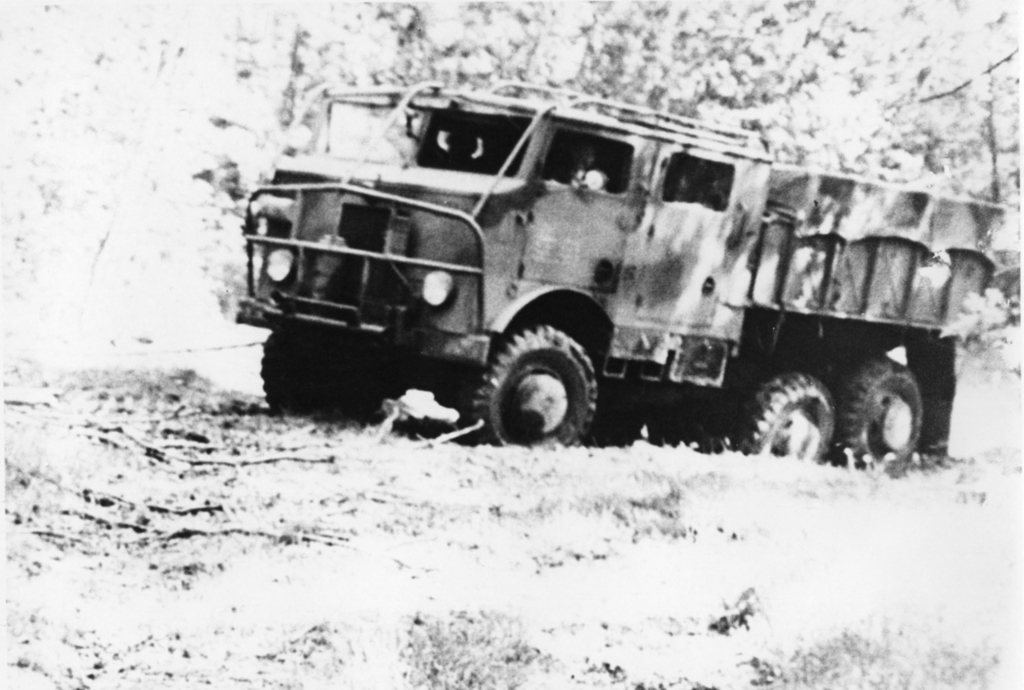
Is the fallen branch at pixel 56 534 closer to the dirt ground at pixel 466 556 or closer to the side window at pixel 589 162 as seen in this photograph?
the dirt ground at pixel 466 556

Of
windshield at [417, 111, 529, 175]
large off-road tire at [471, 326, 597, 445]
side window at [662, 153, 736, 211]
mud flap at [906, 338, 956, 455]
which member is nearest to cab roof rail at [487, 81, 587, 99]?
windshield at [417, 111, 529, 175]

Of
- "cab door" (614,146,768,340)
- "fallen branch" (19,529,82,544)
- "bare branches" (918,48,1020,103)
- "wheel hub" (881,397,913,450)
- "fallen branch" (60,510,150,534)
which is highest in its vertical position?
"bare branches" (918,48,1020,103)

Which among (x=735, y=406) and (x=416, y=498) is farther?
(x=735, y=406)

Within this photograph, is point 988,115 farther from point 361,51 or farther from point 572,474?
point 361,51

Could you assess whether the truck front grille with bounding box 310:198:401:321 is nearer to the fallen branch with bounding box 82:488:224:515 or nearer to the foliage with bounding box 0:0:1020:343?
the foliage with bounding box 0:0:1020:343

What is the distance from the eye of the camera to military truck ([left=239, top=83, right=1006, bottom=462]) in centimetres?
337

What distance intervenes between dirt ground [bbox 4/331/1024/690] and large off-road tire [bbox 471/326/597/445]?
8 cm

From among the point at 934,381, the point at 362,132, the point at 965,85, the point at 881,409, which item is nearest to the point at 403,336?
the point at 362,132

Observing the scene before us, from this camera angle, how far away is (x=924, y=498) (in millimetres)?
3627

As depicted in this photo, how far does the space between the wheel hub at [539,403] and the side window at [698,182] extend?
2.46 ft

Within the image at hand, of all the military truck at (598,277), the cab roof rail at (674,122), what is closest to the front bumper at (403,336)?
the military truck at (598,277)

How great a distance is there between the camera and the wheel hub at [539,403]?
346 centimetres

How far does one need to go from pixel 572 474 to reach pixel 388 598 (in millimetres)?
718

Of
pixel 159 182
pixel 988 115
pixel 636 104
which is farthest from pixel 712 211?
pixel 159 182
